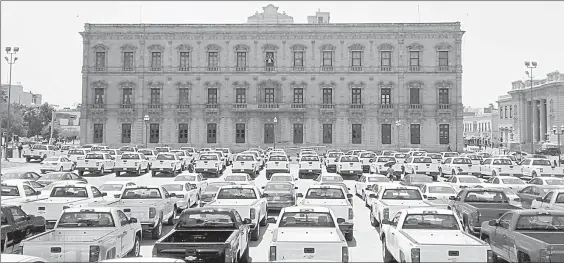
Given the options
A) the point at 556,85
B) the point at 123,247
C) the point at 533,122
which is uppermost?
Result: the point at 556,85

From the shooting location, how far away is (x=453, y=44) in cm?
6119

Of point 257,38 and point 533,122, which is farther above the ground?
point 257,38

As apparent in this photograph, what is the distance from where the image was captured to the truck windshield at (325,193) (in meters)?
16.2

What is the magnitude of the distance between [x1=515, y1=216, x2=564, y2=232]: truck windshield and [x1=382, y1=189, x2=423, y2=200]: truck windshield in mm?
5152

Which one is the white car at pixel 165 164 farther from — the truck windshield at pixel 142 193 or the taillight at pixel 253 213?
the taillight at pixel 253 213

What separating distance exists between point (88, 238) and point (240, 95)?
172 ft

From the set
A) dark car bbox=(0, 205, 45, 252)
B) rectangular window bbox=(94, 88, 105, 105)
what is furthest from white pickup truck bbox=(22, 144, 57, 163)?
dark car bbox=(0, 205, 45, 252)

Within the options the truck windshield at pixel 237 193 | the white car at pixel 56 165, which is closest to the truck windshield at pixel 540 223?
the truck windshield at pixel 237 193

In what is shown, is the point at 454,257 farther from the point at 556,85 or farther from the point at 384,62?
the point at 556,85

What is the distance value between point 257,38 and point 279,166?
32.9 m

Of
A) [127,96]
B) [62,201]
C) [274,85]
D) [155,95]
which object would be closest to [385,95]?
[274,85]

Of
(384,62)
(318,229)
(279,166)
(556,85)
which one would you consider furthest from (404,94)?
(318,229)

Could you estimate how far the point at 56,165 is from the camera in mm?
34688

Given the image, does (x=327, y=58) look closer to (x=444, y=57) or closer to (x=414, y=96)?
(x=414, y=96)
